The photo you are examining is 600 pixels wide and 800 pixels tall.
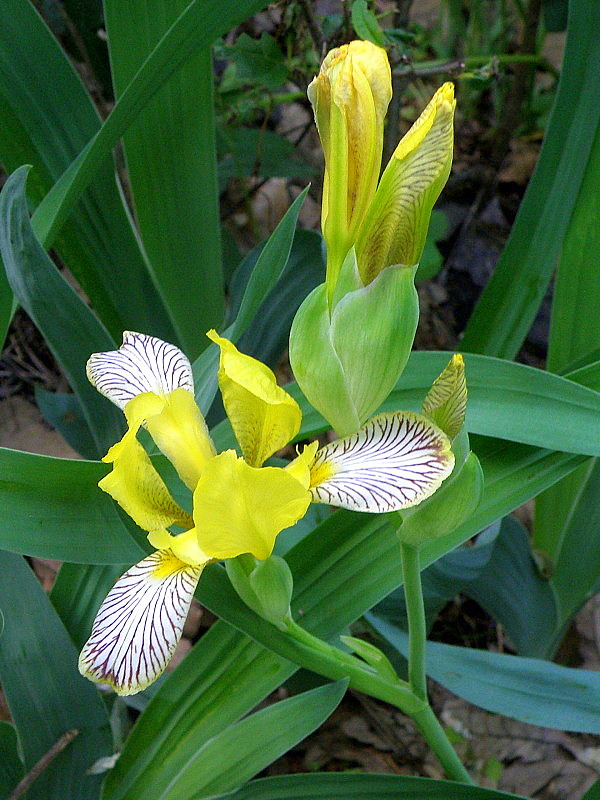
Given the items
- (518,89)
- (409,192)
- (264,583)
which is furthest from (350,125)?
(518,89)

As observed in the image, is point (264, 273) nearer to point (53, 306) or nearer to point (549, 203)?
point (53, 306)

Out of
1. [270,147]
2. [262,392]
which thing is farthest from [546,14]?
[262,392]

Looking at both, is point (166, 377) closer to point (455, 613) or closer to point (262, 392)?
point (262, 392)

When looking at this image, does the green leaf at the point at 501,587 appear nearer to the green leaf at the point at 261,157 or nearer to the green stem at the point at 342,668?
the green stem at the point at 342,668

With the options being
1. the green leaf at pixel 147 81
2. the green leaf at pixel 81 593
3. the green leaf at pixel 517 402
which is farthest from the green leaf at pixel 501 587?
the green leaf at pixel 147 81

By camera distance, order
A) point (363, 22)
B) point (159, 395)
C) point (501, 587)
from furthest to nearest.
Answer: point (501, 587) → point (363, 22) → point (159, 395)

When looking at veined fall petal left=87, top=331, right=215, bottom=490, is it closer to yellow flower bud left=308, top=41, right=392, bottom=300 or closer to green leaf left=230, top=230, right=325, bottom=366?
yellow flower bud left=308, top=41, right=392, bottom=300
